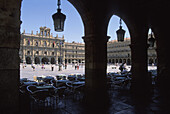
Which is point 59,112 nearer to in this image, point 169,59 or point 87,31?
point 87,31

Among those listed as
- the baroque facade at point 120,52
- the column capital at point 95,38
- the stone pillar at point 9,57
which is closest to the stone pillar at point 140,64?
the column capital at point 95,38

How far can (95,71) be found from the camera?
3420 millimetres

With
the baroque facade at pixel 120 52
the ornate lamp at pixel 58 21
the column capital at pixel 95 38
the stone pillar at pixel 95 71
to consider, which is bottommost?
the stone pillar at pixel 95 71

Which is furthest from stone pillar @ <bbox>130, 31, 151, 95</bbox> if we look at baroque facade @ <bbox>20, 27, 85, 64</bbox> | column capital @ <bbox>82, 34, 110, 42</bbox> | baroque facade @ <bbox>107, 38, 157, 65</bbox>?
baroque facade @ <bbox>107, 38, 157, 65</bbox>

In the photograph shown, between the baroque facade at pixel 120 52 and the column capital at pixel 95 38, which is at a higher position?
the baroque facade at pixel 120 52

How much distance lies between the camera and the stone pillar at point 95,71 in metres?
3.42

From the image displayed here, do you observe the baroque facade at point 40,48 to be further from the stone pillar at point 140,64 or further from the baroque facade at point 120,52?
the stone pillar at point 140,64

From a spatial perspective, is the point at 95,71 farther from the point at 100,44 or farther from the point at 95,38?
the point at 95,38

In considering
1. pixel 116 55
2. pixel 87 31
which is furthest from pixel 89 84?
pixel 116 55

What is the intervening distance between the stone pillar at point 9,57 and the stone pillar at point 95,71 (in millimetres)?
2101

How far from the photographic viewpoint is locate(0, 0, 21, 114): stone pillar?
1.55 m

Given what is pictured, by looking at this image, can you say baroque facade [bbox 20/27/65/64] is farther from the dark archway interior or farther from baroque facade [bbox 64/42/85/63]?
the dark archway interior

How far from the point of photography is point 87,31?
3.60 meters

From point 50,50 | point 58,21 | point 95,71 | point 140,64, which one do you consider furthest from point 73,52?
point 58,21
